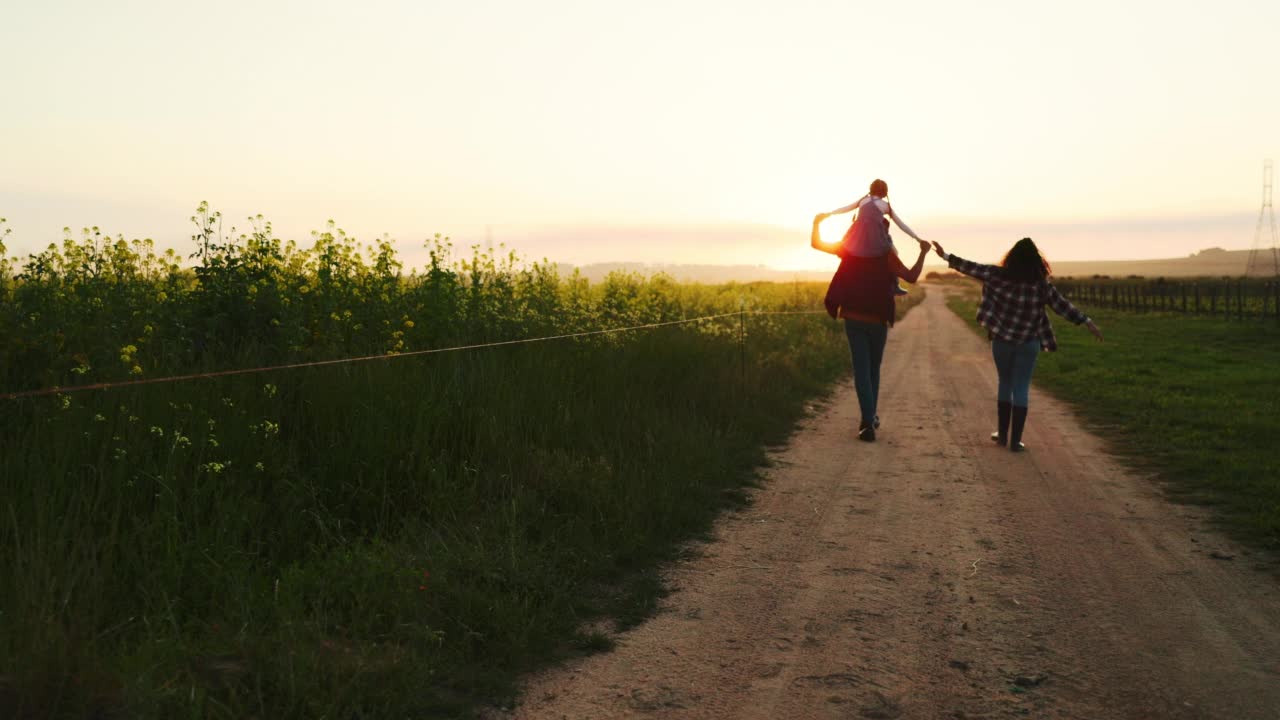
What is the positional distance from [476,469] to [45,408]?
2478 mm

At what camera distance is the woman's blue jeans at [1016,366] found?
28.3 feet

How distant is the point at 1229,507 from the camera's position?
21.1ft

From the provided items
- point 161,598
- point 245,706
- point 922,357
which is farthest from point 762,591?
point 922,357

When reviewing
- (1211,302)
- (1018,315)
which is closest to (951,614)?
(1018,315)

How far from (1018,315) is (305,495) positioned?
22.9 feet

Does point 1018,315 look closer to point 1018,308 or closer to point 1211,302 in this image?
point 1018,308

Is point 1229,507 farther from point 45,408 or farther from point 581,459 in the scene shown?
point 45,408

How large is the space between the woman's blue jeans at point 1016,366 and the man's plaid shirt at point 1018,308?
0.10m

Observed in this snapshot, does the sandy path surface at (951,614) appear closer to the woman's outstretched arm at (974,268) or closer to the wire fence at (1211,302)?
the woman's outstretched arm at (974,268)

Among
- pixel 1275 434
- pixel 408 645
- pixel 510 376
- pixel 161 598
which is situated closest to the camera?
pixel 408 645

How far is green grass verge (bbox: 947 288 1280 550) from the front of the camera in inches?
267

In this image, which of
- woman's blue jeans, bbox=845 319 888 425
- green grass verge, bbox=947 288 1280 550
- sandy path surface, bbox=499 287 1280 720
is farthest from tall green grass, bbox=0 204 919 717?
green grass verge, bbox=947 288 1280 550

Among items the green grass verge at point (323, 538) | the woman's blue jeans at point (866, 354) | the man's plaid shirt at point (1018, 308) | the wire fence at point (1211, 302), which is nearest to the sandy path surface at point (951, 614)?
the green grass verge at point (323, 538)

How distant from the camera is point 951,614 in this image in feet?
14.0
